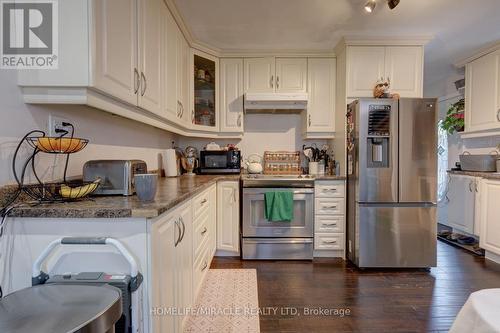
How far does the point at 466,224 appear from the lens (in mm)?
3328

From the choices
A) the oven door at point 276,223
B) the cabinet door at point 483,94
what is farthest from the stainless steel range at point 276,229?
the cabinet door at point 483,94

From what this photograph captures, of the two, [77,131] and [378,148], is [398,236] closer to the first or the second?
[378,148]

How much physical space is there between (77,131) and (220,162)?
1.78 meters

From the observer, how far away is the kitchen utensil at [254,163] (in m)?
3.15

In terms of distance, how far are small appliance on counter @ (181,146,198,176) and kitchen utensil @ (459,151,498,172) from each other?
3.37m

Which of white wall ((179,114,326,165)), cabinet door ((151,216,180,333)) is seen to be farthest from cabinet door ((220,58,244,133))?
cabinet door ((151,216,180,333))

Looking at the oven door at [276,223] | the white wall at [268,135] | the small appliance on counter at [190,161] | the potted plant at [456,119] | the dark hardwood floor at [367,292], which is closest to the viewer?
the dark hardwood floor at [367,292]

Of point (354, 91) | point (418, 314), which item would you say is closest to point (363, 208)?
point (418, 314)

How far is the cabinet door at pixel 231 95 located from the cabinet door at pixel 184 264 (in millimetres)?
1738

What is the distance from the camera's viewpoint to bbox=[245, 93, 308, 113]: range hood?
2.87 metres

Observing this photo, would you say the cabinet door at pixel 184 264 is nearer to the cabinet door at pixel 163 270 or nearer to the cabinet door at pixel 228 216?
the cabinet door at pixel 163 270

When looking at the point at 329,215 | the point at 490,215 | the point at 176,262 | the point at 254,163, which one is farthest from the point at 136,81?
the point at 490,215

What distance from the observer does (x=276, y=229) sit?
2.79m

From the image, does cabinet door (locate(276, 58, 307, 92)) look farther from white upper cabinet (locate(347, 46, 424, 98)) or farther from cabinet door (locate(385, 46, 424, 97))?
cabinet door (locate(385, 46, 424, 97))
